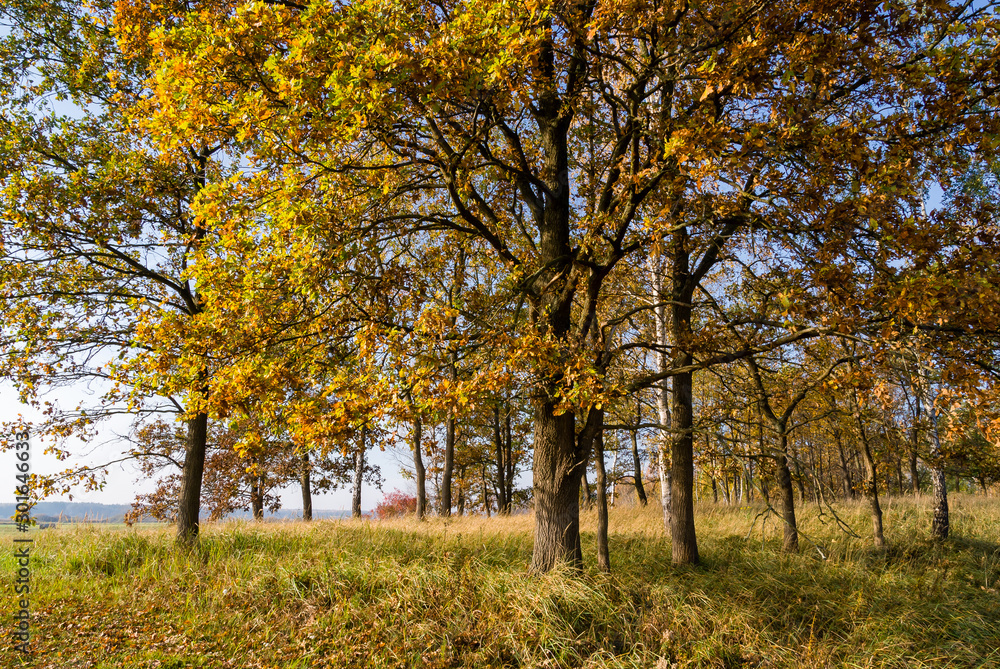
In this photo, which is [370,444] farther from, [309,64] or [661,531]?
[661,531]

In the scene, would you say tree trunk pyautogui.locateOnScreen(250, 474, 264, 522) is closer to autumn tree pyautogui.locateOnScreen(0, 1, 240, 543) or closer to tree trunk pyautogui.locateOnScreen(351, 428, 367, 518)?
tree trunk pyautogui.locateOnScreen(351, 428, 367, 518)

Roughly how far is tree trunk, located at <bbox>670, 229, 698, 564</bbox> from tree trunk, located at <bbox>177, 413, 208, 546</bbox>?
856 cm

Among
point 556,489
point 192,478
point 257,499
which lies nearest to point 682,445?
point 556,489

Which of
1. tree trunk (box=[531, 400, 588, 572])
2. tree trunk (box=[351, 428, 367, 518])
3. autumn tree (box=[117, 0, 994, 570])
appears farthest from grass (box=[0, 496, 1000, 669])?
tree trunk (box=[351, 428, 367, 518])

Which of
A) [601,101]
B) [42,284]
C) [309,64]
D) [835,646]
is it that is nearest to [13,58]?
[42,284]

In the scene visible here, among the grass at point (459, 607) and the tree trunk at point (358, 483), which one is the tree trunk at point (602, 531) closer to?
the grass at point (459, 607)

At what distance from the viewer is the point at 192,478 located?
9.71 m

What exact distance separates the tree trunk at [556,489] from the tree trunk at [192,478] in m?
6.24

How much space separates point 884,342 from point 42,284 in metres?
12.6

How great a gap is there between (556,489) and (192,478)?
6.97 m

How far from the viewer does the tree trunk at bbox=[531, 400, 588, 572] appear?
23.6 feet

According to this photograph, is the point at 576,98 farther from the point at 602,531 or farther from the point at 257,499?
the point at 257,499

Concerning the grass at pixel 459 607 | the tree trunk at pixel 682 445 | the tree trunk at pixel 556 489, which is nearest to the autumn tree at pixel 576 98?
the tree trunk at pixel 556 489

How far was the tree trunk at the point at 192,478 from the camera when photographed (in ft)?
31.0
